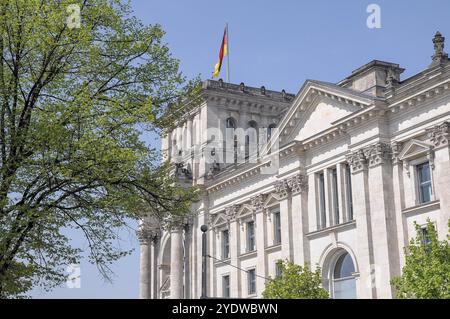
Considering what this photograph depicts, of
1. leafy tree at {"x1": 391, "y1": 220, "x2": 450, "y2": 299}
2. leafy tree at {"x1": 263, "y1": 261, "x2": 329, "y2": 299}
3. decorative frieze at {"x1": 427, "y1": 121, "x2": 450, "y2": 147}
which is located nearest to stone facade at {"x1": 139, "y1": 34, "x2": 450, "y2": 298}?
decorative frieze at {"x1": 427, "y1": 121, "x2": 450, "y2": 147}

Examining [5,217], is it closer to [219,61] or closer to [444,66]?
[444,66]

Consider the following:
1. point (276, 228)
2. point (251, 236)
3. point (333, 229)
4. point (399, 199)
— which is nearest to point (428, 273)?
point (399, 199)

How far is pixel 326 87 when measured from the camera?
42438 millimetres

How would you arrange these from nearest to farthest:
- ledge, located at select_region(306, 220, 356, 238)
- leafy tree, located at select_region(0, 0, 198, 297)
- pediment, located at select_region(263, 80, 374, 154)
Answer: leafy tree, located at select_region(0, 0, 198, 297) → ledge, located at select_region(306, 220, 356, 238) → pediment, located at select_region(263, 80, 374, 154)

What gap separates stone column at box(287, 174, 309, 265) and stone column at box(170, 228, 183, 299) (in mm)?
15668

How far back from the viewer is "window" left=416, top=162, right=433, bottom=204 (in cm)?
3584

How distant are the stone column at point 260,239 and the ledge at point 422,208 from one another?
14.0 m

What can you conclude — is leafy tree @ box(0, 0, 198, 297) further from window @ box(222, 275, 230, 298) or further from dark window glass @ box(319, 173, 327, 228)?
window @ box(222, 275, 230, 298)

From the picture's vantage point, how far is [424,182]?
3612 centimetres

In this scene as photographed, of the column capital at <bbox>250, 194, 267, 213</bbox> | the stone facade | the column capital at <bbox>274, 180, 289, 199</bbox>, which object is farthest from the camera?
the column capital at <bbox>250, 194, 267, 213</bbox>

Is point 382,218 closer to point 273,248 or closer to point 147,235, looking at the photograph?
point 273,248

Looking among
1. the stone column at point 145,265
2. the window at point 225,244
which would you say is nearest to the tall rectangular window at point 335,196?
the window at point 225,244

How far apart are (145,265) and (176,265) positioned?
830cm
